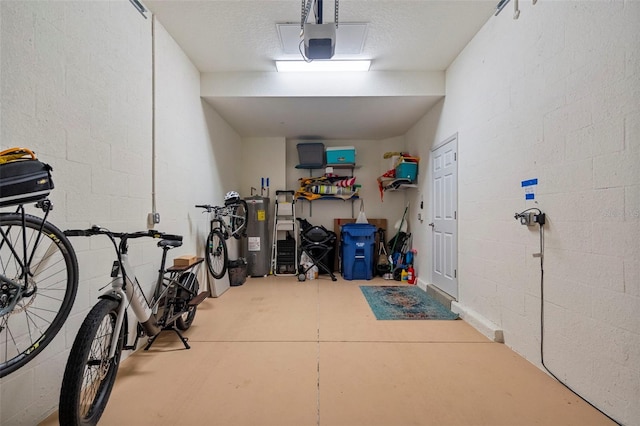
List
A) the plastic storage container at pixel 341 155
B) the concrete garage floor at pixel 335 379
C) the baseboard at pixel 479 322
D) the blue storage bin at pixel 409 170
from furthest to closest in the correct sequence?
the plastic storage container at pixel 341 155
the blue storage bin at pixel 409 170
the baseboard at pixel 479 322
the concrete garage floor at pixel 335 379

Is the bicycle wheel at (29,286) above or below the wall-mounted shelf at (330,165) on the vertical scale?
below

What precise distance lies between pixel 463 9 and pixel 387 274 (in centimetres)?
366

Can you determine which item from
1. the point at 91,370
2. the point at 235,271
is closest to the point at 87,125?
the point at 91,370

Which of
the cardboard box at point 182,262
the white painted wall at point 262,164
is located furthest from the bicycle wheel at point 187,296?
the white painted wall at point 262,164

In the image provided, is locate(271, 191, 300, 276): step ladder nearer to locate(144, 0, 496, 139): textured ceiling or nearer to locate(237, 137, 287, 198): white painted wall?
locate(237, 137, 287, 198): white painted wall

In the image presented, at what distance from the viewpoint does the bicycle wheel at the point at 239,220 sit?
12.9ft

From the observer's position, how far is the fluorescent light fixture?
120 inches

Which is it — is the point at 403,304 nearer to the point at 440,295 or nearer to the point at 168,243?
the point at 440,295

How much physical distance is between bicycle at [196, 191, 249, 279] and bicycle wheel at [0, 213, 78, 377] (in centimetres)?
181

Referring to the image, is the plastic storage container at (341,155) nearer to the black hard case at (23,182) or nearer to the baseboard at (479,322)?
the baseboard at (479,322)

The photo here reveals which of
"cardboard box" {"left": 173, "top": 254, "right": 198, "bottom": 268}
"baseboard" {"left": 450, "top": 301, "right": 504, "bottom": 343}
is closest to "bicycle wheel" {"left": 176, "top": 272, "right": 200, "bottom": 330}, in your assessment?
"cardboard box" {"left": 173, "top": 254, "right": 198, "bottom": 268}

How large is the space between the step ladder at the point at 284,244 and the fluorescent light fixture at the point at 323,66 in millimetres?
2328

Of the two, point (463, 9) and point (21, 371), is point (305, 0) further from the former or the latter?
point (21, 371)

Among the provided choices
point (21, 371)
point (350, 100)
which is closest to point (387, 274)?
point (350, 100)
